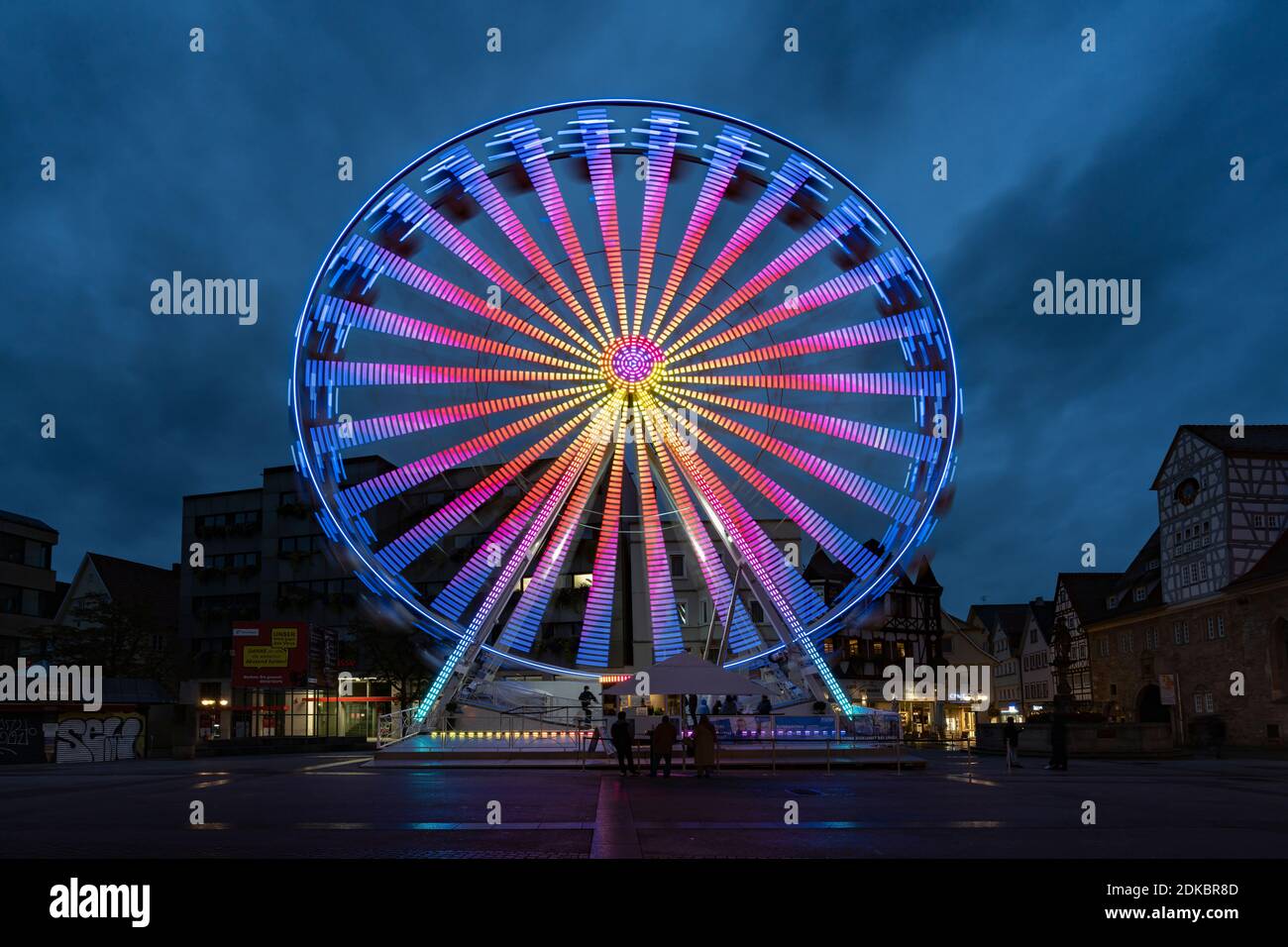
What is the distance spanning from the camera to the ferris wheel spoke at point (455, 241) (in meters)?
31.5

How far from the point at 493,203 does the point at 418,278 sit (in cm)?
283

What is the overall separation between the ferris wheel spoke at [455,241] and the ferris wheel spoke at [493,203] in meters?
0.58

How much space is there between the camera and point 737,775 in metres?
28.1

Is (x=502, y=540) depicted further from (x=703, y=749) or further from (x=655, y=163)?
(x=655, y=163)

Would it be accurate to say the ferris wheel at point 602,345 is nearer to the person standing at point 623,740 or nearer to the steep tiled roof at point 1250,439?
the person standing at point 623,740

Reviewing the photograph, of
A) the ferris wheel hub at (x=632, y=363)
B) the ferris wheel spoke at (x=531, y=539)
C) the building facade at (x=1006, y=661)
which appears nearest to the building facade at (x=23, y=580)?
the ferris wheel spoke at (x=531, y=539)

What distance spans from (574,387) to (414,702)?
124 ft

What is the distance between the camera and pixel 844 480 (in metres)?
32.1

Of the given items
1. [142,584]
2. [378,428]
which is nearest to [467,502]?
[378,428]

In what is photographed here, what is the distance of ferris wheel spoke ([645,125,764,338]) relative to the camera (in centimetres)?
3216

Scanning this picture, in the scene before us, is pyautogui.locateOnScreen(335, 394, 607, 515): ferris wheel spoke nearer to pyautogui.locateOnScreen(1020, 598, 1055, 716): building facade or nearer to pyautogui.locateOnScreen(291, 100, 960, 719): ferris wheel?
pyautogui.locateOnScreen(291, 100, 960, 719): ferris wheel

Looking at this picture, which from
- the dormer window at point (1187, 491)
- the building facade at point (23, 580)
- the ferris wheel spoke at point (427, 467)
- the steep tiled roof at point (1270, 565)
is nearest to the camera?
the ferris wheel spoke at point (427, 467)

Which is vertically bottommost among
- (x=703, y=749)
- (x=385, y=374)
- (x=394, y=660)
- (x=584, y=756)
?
(x=584, y=756)
